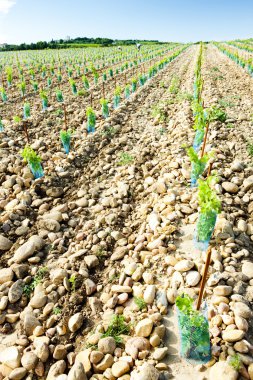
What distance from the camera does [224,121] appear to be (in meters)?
10.3

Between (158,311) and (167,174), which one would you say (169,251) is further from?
(167,174)

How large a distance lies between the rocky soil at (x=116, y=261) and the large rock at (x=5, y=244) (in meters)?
0.02

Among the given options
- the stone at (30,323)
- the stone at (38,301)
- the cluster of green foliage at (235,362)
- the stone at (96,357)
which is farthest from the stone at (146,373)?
the stone at (38,301)

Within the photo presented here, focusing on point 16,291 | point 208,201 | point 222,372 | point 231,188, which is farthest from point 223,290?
point 16,291

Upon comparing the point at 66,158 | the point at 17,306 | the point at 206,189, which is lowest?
the point at 17,306

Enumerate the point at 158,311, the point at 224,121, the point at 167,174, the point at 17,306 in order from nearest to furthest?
the point at 158,311 → the point at 17,306 → the point at 167,174 → the point at 224,121

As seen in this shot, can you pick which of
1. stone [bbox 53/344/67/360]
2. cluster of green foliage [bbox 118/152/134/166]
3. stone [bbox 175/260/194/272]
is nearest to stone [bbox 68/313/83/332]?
stone [bbox 53/344/67/360]

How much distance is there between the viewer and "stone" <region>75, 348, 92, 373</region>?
3.51m

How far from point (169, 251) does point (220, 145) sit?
14.7 ft

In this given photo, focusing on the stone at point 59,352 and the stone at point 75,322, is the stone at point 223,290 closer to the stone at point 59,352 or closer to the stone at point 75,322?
the stone at point 75,322

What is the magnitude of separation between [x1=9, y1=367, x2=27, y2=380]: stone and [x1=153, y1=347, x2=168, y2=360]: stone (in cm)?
160

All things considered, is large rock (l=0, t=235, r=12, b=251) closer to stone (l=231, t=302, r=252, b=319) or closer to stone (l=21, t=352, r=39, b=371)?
stone (l=21, t=352, r=39, b=371)

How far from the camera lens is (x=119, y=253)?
532 centimetres

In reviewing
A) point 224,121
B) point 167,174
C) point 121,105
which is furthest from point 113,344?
point 121,105
